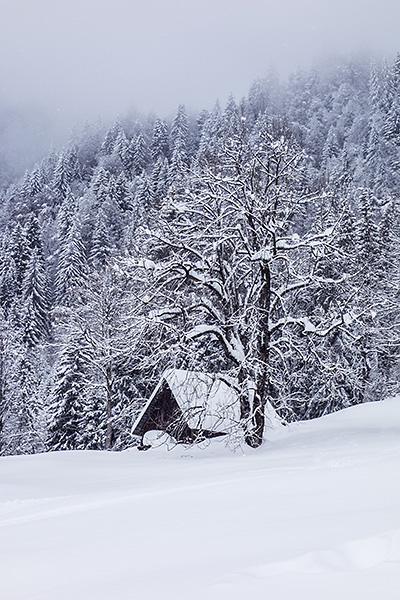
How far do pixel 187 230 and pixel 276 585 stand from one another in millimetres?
12980

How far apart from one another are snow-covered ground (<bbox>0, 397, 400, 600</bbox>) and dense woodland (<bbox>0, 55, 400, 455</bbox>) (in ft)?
20.8

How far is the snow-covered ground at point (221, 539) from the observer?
302 cm

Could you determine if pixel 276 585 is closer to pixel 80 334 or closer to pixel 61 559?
pixel 61 559

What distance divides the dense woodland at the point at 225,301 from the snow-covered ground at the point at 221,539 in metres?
6.35

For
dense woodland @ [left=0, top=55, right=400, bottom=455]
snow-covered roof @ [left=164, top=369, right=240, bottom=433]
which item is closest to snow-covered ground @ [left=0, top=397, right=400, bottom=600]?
snow-covered roof @ [left=164, top=369, right=240, bottom=433]

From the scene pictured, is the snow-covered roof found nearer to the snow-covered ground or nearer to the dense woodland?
the dense woodland

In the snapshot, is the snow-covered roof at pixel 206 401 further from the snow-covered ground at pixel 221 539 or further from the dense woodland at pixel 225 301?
the snow-covered ground at pixel 221 539

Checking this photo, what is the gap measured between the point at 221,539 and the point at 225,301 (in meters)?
11.1

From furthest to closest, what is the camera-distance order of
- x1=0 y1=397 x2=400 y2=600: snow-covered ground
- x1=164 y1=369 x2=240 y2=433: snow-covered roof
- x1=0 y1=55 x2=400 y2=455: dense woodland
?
x1=0 y1=55 x2=400 y2=455: dense woodland
x1=164 y1=369 x2=240 y2=433: snow-covered roof
x1=0 y1=397 x2=400 y2=600: snow-covered ground

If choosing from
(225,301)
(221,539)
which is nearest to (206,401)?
(225,301)

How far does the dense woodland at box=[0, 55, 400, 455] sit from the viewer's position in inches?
560

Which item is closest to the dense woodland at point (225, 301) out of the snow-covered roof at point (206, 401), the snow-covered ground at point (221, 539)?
the snow-covered roof at point (206, 401)

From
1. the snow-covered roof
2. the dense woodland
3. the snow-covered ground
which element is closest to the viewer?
the snow-covered ground

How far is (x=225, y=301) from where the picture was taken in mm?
15031
